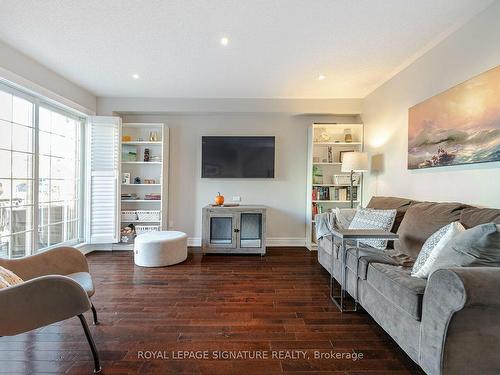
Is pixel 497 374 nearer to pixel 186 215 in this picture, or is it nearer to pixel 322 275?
pixel 322 275

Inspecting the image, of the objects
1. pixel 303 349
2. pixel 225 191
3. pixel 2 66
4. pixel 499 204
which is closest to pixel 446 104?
pixel 499 204

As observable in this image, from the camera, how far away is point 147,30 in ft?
7.77

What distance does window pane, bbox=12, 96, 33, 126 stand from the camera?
2914 mm

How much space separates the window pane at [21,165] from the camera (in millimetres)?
2893

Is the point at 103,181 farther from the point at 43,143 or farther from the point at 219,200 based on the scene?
the point at 219,200

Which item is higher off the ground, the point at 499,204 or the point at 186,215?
the point at 499,204

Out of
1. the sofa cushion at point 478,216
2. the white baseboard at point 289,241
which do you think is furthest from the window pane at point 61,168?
the sofa cushion at point 478,216

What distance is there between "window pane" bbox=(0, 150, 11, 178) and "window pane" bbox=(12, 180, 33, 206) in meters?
0.12

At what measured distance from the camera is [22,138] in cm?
301

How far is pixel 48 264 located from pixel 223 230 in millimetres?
2304

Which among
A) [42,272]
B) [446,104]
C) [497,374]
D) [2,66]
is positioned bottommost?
[497,374]

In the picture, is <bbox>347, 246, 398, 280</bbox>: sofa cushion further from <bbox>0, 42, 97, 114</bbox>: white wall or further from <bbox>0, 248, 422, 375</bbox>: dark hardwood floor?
<bbox>0, 42, 97, 114</bbox>: white wall

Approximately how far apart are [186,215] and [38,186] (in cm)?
209

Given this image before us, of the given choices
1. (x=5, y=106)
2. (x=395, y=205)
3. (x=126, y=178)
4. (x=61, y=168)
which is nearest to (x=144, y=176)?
(x=126, y=178)
